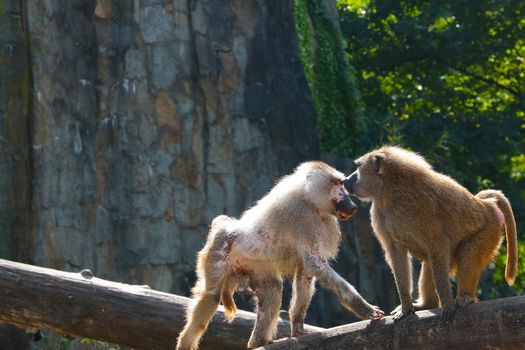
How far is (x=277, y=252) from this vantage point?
23.8ft

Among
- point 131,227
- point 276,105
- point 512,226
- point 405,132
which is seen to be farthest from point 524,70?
point 512,226

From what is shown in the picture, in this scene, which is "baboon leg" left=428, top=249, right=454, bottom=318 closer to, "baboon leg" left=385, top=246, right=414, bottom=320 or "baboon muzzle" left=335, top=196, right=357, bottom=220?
"baboon leg" left=385, top=246, right=414, bottom=320

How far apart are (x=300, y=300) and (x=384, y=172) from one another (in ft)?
3.39

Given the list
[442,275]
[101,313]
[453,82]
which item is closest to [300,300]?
[442,275]

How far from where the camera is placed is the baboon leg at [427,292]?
7008mm

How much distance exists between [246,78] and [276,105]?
1.88ft

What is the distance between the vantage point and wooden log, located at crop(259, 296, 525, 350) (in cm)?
621

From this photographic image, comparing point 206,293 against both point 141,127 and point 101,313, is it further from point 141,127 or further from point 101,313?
point 141,127

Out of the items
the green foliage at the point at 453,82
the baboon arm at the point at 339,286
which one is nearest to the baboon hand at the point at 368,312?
the baboon arm at the point at 339,286

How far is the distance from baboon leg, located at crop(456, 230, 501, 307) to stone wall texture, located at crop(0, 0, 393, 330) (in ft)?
23.9

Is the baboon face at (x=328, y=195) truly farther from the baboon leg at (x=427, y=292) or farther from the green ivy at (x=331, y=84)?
the green ivy at (x=331, y=84)

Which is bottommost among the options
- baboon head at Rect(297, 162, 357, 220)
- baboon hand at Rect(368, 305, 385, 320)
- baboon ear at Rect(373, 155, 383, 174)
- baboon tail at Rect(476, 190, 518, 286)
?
baboon hand at Rect(368, 305, 385, 320)

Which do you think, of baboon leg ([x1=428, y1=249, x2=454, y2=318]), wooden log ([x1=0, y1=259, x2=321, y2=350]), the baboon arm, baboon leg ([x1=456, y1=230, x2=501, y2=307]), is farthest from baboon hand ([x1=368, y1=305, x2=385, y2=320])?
wooden log ([x1=0, y1=259, x2=321, y2=350])

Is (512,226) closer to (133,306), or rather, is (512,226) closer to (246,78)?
(133,306)
